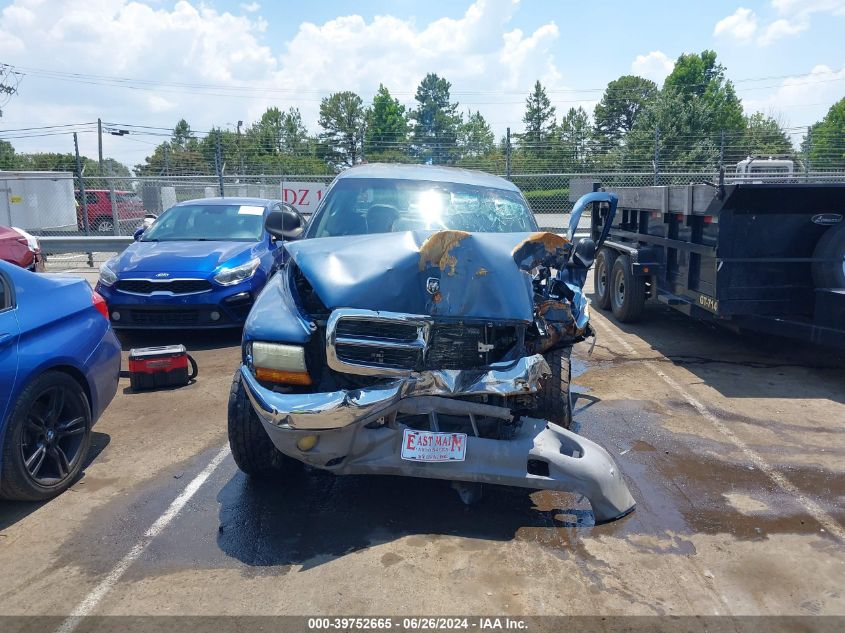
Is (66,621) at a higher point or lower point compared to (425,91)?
lower

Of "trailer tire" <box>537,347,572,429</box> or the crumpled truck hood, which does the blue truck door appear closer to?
the crumpled truck hood

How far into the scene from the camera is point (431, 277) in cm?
370

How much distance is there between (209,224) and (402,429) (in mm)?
6428

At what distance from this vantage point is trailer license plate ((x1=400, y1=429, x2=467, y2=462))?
3.52 m

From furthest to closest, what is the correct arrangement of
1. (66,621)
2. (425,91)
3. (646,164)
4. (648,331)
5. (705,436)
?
(425,91) → (646,164) → (648,331) → (705,436) → (66,621)

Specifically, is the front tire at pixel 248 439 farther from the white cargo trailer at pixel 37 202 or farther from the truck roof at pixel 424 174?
the white cargo trailer at pixel 37 202

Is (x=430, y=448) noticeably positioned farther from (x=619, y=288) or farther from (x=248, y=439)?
(x=619, y=288)

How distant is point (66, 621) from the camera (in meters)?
2.95

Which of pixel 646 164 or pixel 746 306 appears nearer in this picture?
pixel 746 306

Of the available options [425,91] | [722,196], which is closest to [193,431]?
[722,196]

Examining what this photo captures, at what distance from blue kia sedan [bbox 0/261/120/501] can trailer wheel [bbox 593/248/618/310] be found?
7.17 m

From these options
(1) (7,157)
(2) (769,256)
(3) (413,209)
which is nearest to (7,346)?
(3) (413,209)

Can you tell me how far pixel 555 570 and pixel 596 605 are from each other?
30 cm

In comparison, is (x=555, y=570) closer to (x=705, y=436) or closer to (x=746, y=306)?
(x=705, y=436)
